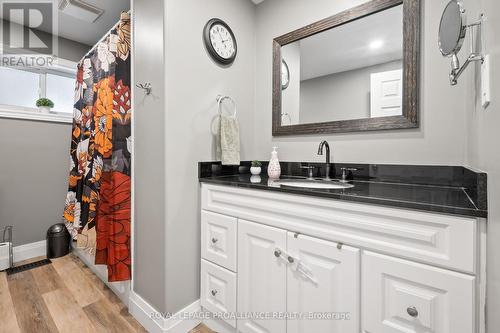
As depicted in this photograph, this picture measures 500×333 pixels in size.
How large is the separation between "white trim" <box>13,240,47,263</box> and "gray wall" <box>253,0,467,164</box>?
248 cm

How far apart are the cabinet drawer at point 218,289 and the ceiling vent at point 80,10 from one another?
2407 millimetres

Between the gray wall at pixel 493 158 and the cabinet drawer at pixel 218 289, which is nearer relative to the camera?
the gray wall at pixel 493 158

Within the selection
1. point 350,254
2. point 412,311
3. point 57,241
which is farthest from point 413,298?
point 57,241

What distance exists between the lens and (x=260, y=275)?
1.15 m

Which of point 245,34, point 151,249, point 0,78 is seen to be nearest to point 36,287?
point 151,249

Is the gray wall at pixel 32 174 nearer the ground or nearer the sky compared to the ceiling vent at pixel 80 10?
nearer the ground

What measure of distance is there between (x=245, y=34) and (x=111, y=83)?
1.06 m

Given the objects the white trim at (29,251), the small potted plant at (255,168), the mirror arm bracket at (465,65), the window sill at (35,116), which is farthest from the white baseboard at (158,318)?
the window sill at (35,116)

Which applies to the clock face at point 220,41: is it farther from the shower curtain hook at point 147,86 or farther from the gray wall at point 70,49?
the gray wall at point 70,49

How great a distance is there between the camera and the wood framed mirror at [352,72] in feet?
4.02

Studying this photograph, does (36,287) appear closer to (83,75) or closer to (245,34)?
(83,75)

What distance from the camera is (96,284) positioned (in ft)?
6.09

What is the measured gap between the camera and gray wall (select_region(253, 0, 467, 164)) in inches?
44.3

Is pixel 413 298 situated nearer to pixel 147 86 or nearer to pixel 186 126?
pixel 186 126
